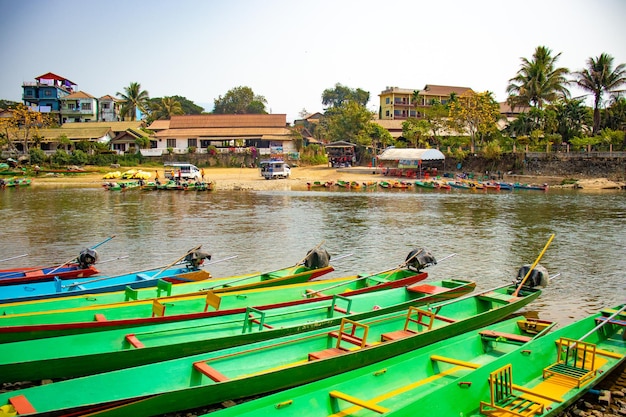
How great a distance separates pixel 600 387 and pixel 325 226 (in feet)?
59.1

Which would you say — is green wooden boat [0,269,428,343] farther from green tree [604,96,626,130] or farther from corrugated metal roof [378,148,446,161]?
green tree [604,96,626,130]

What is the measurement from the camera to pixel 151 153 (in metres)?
60.3

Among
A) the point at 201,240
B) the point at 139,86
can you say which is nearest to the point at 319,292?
the point at 201,240

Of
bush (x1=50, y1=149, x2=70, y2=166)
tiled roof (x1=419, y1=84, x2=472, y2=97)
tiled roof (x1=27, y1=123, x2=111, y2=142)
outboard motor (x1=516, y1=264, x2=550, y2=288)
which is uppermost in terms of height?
tiled roof (x1=419, y1=84, x2=472, y2=97)

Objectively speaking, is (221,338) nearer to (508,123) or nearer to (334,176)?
(334,176)

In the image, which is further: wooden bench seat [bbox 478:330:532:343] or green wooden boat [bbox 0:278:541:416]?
wooden bench seat [bbox 478:330:532:343]

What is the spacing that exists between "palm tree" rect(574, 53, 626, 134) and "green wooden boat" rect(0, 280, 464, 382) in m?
48.3

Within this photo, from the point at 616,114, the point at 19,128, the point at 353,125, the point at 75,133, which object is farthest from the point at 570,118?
the point at 19,128

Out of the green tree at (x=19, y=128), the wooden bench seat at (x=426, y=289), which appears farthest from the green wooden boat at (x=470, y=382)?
the green tree at (x=19, y=128)

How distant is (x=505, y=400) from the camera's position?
6.90m

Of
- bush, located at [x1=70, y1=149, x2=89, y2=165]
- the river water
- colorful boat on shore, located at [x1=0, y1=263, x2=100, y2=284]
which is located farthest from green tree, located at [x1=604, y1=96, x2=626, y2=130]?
bush, located at [x1=70, y1=149, x2=89, y2=165]

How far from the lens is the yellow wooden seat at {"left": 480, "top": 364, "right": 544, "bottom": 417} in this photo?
6.54m

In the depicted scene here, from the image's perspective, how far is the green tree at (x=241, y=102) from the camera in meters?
89.9

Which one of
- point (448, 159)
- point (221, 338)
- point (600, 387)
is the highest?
point (448, 159)
